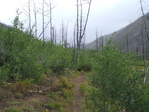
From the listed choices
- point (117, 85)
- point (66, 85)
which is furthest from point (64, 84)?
point (117, 85)

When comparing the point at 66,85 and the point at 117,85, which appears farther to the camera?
the point at 66,85

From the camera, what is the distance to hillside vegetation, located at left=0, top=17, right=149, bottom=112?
5.80 metres

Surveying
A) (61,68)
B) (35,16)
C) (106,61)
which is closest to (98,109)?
(106,61)

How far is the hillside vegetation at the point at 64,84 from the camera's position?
580 centimetres

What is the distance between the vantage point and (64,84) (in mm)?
10297

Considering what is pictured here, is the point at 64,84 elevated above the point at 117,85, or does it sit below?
below

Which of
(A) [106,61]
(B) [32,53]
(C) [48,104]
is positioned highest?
(B) [32,53]

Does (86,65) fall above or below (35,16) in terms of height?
below

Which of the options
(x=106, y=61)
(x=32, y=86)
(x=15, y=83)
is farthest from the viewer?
(x=32, y=86)

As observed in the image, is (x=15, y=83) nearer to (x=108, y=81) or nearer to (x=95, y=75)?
(x=95, y=75)

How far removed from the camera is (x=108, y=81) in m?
5.75

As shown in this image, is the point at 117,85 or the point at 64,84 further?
the point at 64,84

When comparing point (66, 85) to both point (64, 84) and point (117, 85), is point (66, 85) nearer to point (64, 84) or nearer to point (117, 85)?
point (64, 84)

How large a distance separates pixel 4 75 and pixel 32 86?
5.13ft
